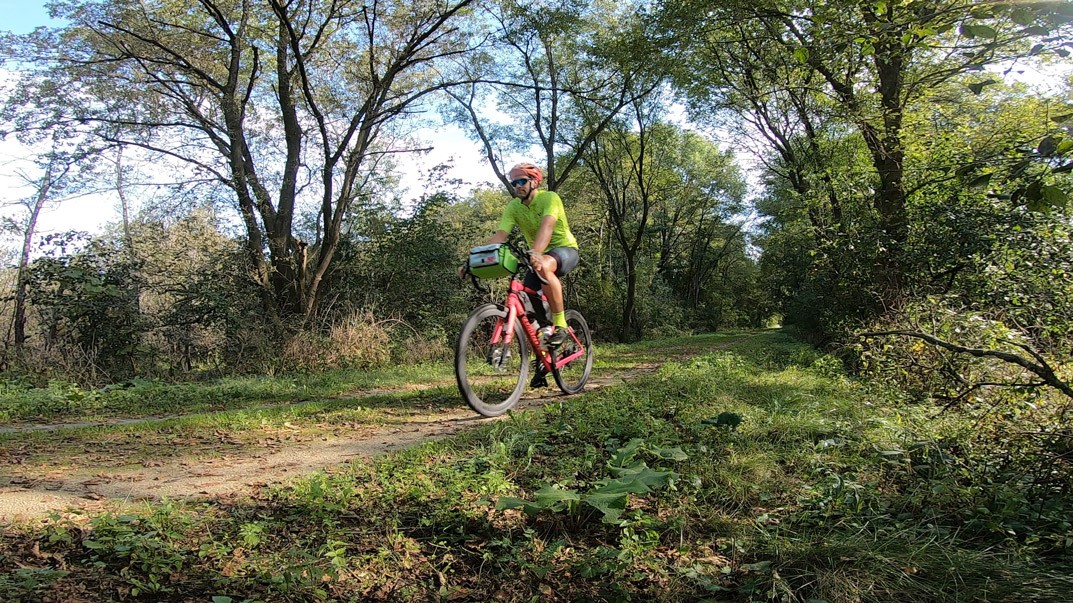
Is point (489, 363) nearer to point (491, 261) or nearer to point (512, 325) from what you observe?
point (512, 325)

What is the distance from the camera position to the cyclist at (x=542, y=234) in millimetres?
4465

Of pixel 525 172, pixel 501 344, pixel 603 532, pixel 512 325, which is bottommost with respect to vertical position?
pixel 603 532

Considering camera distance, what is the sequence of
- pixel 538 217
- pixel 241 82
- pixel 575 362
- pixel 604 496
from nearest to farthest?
pixel 604 496 → pixel 538 217 → pixel 575 362 → pixel 241 82

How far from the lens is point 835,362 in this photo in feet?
23.1

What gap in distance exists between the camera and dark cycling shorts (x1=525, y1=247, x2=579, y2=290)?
4801 millimetres

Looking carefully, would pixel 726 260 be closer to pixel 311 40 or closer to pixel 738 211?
pixel 738 211

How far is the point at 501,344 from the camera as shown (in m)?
4.45

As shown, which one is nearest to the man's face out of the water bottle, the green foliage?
the water bottle

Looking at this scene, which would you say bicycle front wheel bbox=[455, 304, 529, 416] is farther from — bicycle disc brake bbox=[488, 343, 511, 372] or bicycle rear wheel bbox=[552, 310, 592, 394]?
bicycle rear wheel bbox=[552, 310, 592, 394]

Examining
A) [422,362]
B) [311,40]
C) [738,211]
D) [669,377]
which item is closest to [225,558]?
[669,377]

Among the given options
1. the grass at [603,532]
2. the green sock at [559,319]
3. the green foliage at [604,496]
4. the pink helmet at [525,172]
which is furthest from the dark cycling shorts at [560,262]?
the green foliage at [604,496]

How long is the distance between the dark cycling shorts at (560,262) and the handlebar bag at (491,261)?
71cm

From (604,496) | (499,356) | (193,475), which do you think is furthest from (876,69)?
(193,475)

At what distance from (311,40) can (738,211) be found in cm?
3474
